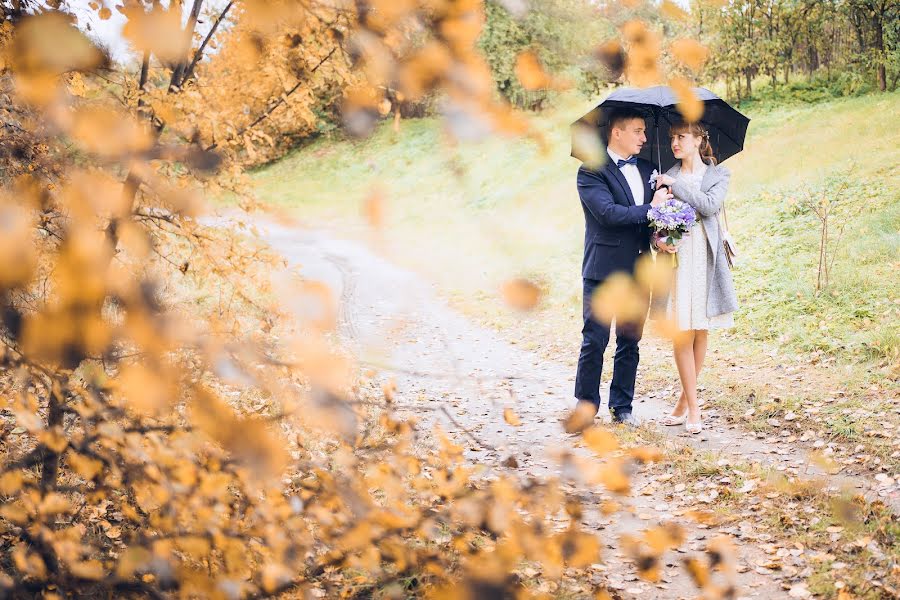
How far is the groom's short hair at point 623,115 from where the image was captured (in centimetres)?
448

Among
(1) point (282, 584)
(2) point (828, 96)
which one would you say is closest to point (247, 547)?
(1) point (282, 584)

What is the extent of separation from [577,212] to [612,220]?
10051 millimetres

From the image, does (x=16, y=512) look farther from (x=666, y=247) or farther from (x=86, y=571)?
(x=666, y=247)

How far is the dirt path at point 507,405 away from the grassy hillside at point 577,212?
499mm

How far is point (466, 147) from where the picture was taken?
1.91m

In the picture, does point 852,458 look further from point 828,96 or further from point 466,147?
point 828,96

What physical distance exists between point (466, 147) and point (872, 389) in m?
4.84

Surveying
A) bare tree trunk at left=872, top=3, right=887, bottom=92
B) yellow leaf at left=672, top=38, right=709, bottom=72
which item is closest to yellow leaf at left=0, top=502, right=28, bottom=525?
yellow leaf at left=672, top=38, right=709, bottom=72

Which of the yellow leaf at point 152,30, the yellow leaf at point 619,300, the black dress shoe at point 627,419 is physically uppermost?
the yellow leaf at point 152,30

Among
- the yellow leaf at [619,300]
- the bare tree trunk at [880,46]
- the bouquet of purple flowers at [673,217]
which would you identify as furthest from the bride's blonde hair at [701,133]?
the bare tree trunk at [880,46]

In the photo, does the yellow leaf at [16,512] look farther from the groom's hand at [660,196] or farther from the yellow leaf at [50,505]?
the groom's hand at [660,196]

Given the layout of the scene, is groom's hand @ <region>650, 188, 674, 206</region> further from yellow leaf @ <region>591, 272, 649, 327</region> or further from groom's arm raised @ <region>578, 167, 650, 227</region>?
yellow leaf @ <region>591, 272, 649, 327</region>

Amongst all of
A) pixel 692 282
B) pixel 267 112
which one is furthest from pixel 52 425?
pixel 692 282

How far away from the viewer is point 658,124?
4.73 metres
